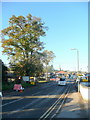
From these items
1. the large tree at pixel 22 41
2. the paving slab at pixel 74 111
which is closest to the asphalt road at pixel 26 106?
the paving slab at pixel 74 111

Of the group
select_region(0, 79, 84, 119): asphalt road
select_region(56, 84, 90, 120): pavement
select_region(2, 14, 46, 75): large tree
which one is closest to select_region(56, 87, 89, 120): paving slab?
select_region(56, 84, 90, 120): pavement

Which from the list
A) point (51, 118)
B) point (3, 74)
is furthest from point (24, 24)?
point (51, 118)

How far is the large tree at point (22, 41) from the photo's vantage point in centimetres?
5178

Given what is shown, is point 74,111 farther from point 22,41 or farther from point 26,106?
point 22,41

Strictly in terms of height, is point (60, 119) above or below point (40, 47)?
below

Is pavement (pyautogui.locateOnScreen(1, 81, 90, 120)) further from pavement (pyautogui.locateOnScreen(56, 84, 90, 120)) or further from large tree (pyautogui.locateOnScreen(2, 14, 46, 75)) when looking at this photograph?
large tree (pyautogui.locateOnScreen(2, 14, 46, 75))

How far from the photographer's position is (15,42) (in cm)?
5191

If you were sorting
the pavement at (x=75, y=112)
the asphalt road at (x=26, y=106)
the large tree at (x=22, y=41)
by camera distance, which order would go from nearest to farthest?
the pavement at (x=75, y=112), the asphalt road at (x=26, y=106), the large tree at (x=22, y=41)

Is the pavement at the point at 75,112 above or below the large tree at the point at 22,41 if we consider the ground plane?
below

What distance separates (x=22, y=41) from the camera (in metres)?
51.9

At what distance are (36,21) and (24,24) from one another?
3253 millimetres

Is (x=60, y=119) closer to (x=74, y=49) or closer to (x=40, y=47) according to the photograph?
(x=74, y=49)

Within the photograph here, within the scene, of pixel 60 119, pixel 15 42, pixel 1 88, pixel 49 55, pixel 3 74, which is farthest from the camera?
pixel 49 55

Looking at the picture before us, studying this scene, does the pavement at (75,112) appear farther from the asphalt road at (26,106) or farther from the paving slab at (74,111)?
the asphalt road at (26,106)
